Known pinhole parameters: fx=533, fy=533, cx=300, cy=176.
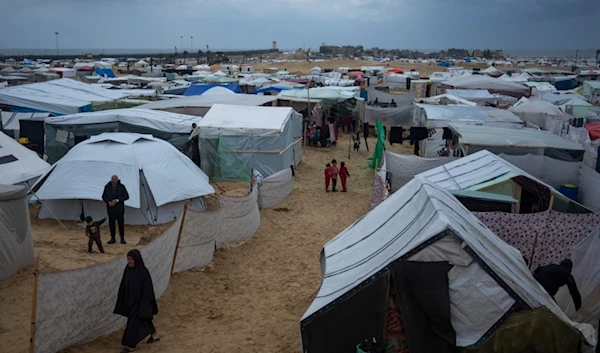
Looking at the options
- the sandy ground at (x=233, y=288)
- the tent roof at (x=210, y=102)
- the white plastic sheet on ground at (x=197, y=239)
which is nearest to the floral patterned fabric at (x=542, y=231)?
the sandy ground at (x=233, y=288)

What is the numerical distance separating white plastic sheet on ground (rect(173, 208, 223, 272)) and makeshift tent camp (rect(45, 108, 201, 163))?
6.70 metres

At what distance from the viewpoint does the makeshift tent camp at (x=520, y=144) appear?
1225 cm

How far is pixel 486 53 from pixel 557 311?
142 meters

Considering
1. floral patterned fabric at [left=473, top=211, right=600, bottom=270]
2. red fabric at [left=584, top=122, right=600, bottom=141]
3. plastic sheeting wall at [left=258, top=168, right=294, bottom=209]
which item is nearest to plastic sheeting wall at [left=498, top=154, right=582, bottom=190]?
floral patterned fabric at [left=473, top=211, right=600, bottom=270]

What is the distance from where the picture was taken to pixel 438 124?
17.6 meters

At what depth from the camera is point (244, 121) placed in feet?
52.8

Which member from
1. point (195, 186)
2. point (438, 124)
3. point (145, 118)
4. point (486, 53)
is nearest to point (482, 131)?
point (438, 124)

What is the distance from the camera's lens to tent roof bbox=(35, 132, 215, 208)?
11.1 m

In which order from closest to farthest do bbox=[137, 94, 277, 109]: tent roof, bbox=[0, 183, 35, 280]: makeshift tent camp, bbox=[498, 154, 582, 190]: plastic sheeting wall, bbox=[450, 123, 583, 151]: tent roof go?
bbox=[0, 183, 35, 280]: makeshift tent camp < bbox=[498, 154, 582, 190]: plastic sheeting wall < bbox=[450, 123, 583, 151]: tent roof < bbox=[137, 94, 277, 109]: tent roof

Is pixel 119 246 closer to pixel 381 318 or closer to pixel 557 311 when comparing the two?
pixel 381 318

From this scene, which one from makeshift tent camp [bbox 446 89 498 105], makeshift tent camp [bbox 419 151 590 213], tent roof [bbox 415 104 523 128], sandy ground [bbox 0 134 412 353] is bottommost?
sandy ground [bbox 0 134 412 353]

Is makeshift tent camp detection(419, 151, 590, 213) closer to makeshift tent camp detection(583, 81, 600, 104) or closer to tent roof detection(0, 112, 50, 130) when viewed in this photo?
tent roof detection(0, 112, 50, 130)

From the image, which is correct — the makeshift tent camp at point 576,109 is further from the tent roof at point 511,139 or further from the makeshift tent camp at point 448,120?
the tent roof at point 511,139

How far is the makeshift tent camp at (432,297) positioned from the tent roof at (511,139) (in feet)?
25.0
